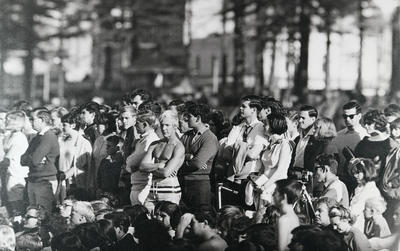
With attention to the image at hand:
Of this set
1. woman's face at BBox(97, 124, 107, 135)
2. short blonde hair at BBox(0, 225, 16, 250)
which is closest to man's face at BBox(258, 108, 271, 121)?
woman's face at BBox(97, 124, 107, 135)

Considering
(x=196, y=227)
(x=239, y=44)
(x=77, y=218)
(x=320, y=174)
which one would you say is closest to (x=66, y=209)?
(x=77, y=218)

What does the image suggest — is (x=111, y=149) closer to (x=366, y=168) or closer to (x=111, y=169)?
(x=111, y=169)

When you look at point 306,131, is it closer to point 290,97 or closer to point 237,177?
point 237,177

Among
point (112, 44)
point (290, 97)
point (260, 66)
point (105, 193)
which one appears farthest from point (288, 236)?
point (112, 44)

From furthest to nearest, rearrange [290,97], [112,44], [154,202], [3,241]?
[112,44], [290,97], [154,202], [3,241]

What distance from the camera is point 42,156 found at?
854 centimetres

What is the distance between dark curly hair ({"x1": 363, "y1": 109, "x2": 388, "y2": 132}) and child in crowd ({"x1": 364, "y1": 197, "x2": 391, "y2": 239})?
3.29ft

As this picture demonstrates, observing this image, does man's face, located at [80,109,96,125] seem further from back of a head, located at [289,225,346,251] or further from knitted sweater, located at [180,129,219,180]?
back of a head, located at [289,225,346,251]

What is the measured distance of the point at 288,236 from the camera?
5.83 m

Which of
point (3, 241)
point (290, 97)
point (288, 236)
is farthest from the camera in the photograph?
point (290, 97)

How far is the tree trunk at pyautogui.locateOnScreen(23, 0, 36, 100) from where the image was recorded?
27234mm

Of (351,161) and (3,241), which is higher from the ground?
(351,161)

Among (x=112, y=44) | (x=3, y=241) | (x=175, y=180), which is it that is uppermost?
(x=112, y=44)

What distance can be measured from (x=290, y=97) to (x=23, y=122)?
1937 cm
